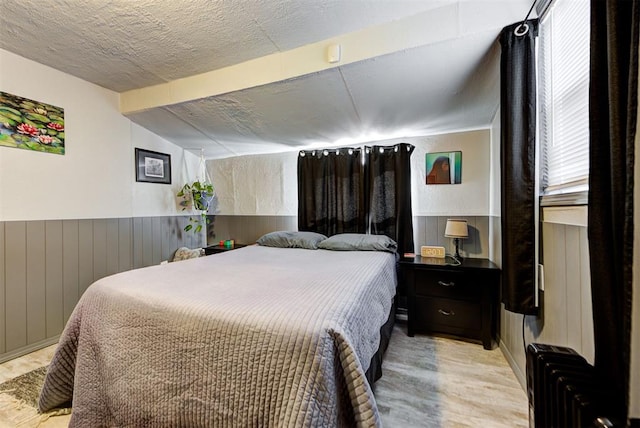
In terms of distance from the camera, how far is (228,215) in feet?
13.1

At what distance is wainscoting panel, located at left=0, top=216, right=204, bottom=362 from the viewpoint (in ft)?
7.03

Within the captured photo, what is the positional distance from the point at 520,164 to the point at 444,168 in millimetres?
1422

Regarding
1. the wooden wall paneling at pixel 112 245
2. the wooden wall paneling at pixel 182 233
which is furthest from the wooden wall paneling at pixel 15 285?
the wooden wall paneling at pixel 182 233

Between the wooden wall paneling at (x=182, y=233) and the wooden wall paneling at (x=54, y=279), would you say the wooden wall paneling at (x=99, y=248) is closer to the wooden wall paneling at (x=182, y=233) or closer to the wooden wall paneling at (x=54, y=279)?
the wooden wall paneling at (x=54, y=279)

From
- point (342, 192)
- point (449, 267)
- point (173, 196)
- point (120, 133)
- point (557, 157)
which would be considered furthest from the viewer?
point (173, 196)

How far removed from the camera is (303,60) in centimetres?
202

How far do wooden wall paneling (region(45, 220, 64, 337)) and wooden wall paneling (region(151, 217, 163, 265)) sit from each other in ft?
2.99

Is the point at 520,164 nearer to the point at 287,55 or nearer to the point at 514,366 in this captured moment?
the point at 514,366

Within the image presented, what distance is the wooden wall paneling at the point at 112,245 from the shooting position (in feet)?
9.22

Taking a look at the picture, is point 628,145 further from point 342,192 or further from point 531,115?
point 342,192

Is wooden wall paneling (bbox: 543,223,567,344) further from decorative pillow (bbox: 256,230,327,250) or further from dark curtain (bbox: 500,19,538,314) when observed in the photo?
decorative pillow (bbox: 256,230,327,250)

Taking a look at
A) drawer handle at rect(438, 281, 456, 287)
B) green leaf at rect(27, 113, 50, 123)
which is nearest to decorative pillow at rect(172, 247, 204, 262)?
green leaf at rect(27, 113, 50, 123)

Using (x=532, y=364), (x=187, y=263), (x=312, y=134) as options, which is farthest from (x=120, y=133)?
(x=532, y=364)

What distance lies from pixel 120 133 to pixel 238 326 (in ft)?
9.70
